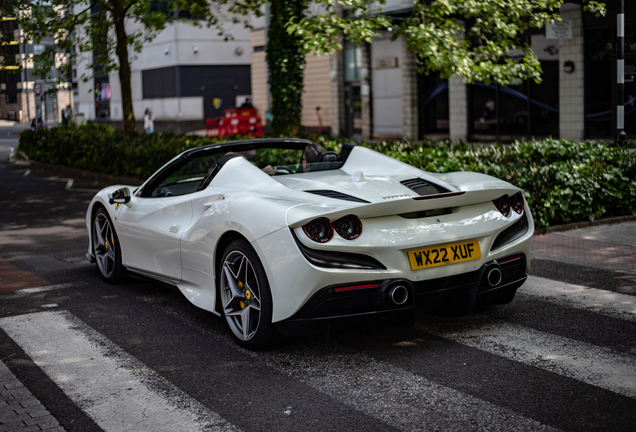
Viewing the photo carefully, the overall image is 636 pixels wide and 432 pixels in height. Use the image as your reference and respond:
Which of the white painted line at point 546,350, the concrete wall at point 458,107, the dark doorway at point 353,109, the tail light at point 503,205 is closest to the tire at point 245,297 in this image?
the white painted line at point 546,350

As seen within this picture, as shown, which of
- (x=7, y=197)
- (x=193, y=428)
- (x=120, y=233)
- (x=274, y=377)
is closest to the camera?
(x=193, y=428)

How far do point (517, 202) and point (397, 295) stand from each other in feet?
4.52

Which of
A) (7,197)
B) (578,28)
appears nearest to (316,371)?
(7,197)

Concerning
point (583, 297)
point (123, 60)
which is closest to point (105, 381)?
point (583, 297)

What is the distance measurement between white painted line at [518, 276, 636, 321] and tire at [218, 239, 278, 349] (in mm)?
2491

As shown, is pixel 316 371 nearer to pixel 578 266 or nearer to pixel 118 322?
pixel 118 322

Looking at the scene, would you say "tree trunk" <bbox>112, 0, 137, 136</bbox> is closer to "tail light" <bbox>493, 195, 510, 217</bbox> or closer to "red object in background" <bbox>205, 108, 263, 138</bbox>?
"tail light" <bbox>493, 195, 510, 217</bbox>

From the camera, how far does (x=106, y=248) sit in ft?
23.3

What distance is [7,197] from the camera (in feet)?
51.1

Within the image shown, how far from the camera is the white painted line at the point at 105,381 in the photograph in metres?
3.75

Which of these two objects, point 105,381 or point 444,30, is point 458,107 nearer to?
point 444,30

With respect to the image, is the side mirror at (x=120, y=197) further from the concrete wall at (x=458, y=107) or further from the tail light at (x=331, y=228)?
the concrete wall at (x=458, y=107)

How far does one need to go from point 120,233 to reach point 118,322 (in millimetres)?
1215

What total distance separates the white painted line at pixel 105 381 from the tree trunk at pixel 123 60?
13.8 m
